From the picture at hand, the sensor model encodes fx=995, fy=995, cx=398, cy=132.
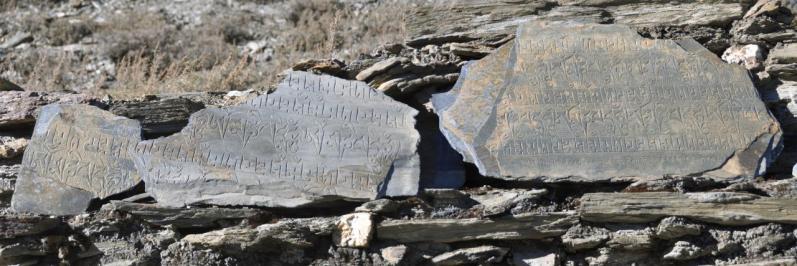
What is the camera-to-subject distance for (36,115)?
599 cm

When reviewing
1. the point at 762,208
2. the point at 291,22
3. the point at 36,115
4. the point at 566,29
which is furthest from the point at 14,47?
the point at 762,208

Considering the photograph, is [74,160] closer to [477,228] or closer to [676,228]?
[477,228]

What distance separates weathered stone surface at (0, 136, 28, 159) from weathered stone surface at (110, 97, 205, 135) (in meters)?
0.55

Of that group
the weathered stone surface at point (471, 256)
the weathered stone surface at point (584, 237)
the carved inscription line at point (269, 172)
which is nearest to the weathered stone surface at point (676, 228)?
the weathered stone surface at point (584, 237)

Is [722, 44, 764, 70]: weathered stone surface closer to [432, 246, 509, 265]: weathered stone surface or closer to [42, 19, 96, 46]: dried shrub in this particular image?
[432, 246, 509, 265]: weathered stone surface

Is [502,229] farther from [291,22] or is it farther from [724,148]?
[291,22]

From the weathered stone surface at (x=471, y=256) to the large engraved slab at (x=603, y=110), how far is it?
0.46 m

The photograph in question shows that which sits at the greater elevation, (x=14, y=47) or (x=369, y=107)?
(x=14, y=47)

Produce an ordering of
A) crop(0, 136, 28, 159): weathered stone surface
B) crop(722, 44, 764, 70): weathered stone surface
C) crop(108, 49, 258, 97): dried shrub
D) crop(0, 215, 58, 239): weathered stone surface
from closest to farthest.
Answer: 1. crop(0, 215, 58, 239): weathered stone surface
2. crop(0, 136, 28, 159): weathered stone surface
3. crop(722, 44, 764, 70): weathered stone surface
4. crop(108, 49, 258, 97): dried shrub

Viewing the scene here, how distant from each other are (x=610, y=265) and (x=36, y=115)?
3490 mm

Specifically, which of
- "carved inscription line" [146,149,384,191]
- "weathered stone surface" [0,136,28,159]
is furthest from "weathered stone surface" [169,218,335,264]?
"weathered stone surface" [0,136,28,159]

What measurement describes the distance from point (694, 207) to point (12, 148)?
3.93 meters

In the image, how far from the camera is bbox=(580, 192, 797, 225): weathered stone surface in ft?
17.7

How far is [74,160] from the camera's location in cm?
569
